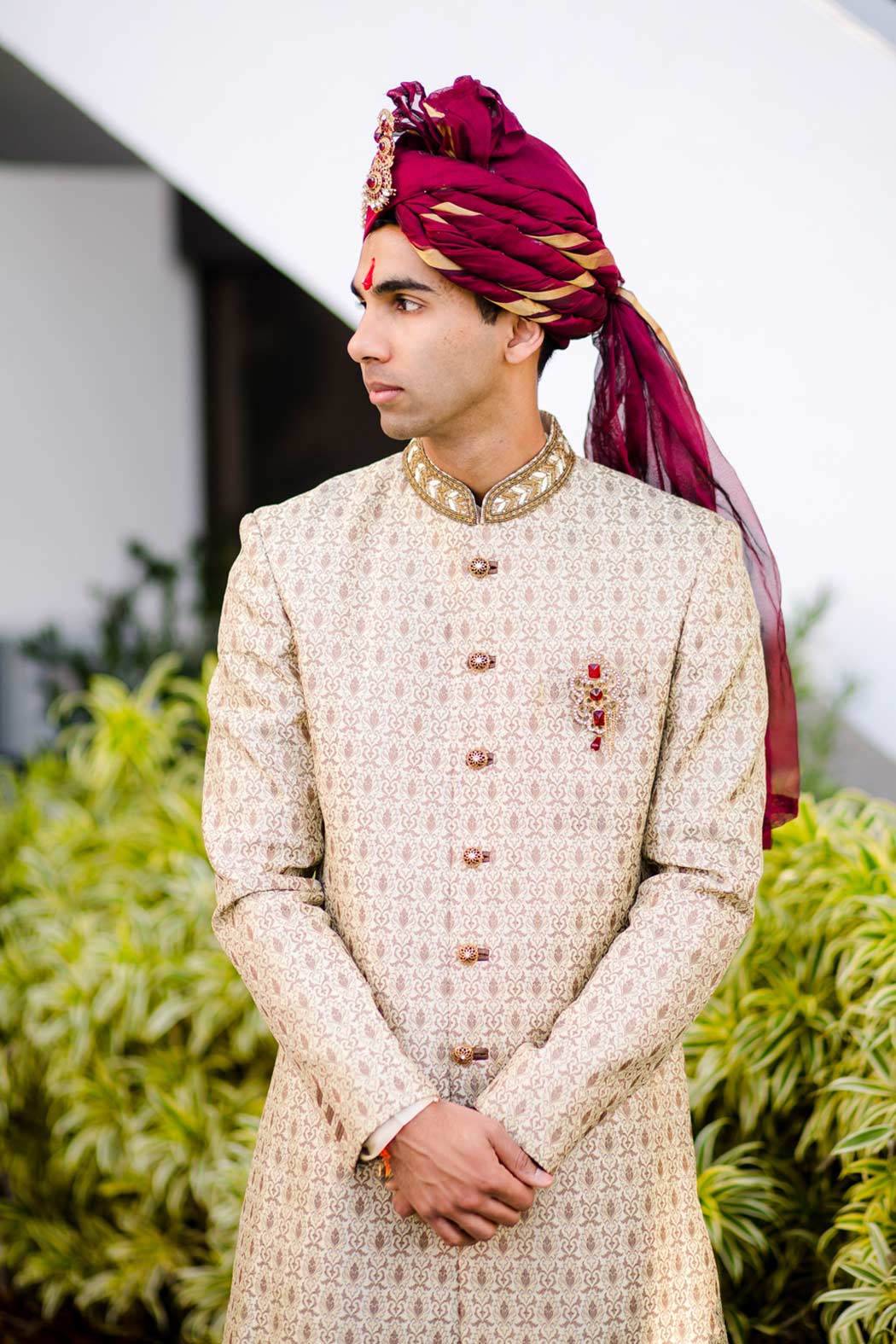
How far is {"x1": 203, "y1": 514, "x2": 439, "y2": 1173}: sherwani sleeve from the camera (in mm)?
1358

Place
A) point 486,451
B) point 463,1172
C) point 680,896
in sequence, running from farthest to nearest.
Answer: point 486,451 < point 680,896 < point 463,1172

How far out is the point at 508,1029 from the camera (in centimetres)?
144

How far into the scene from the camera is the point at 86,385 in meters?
4.91

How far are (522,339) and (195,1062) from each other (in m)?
1.78

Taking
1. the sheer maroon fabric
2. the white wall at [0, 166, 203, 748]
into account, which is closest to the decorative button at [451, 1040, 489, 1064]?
the sheer maroon fabric

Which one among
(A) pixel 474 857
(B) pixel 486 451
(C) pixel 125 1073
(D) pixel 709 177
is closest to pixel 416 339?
(B) pixel 486 451

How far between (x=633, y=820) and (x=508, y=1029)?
24 cm

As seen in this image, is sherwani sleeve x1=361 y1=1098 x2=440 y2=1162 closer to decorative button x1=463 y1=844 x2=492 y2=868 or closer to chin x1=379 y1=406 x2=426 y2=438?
decorative button x1=463 y1=844 x2=492 y2=868

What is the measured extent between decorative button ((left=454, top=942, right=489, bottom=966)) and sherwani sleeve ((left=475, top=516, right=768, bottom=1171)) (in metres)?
0.10

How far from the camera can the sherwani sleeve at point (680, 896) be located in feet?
4.44

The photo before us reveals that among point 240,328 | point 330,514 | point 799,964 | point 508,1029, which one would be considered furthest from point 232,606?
point 240,328

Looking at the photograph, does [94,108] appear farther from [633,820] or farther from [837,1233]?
[837,1233]

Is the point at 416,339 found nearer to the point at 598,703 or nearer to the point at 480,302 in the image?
the point at 480,302

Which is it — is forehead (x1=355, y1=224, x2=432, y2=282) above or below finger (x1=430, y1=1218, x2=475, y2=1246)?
above
